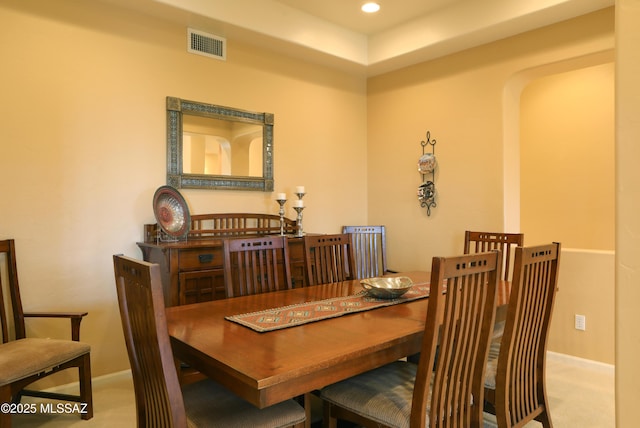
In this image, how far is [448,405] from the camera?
1567mm

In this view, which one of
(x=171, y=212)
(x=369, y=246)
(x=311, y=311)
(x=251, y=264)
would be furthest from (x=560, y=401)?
(x=171, y=212)

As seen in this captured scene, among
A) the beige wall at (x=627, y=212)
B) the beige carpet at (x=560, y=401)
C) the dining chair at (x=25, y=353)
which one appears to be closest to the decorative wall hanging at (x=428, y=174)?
the beige carpet at (x=560, y=401)

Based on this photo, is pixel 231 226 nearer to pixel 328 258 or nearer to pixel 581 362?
pixel 328 258

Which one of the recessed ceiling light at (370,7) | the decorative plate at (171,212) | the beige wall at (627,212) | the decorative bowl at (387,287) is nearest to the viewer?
the beige wall at (627,212)

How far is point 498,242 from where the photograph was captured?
309cm

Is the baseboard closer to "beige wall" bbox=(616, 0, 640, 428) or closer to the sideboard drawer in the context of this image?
the sideboard drawer

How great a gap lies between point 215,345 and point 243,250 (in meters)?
0.93

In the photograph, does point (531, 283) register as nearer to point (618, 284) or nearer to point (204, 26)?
point (618, 284)

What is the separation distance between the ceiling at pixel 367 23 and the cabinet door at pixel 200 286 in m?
1.88

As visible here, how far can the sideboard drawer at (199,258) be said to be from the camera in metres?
2.82

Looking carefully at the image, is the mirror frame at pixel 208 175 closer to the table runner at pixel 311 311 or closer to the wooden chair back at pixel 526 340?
the table runner at pixel 311 311

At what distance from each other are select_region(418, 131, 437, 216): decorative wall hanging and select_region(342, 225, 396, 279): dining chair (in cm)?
51

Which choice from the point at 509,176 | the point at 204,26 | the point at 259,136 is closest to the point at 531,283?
the point at 509,176

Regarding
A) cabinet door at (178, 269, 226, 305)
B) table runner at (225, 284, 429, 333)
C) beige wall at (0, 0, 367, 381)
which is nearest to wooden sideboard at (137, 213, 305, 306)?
cabinet door at (178, 269, 226, 305)
